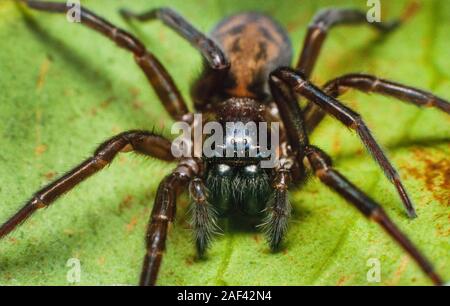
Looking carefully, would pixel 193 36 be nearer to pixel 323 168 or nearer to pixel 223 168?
pixel 223 168

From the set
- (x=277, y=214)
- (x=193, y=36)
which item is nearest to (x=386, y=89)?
(x=277, y=214)

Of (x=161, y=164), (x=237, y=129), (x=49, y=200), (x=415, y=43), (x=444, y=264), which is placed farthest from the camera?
(x=415, y=43)

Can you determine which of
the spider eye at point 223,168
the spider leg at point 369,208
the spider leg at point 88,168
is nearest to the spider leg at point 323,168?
the spider leg at point 369,208

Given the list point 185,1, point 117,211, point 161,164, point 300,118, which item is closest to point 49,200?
point 117,211

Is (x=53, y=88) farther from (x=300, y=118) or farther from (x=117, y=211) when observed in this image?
(x=300, y=118)

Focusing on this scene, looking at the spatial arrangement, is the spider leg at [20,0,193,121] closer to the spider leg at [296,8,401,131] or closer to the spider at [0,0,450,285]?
the spider at [0,0,450,285]
